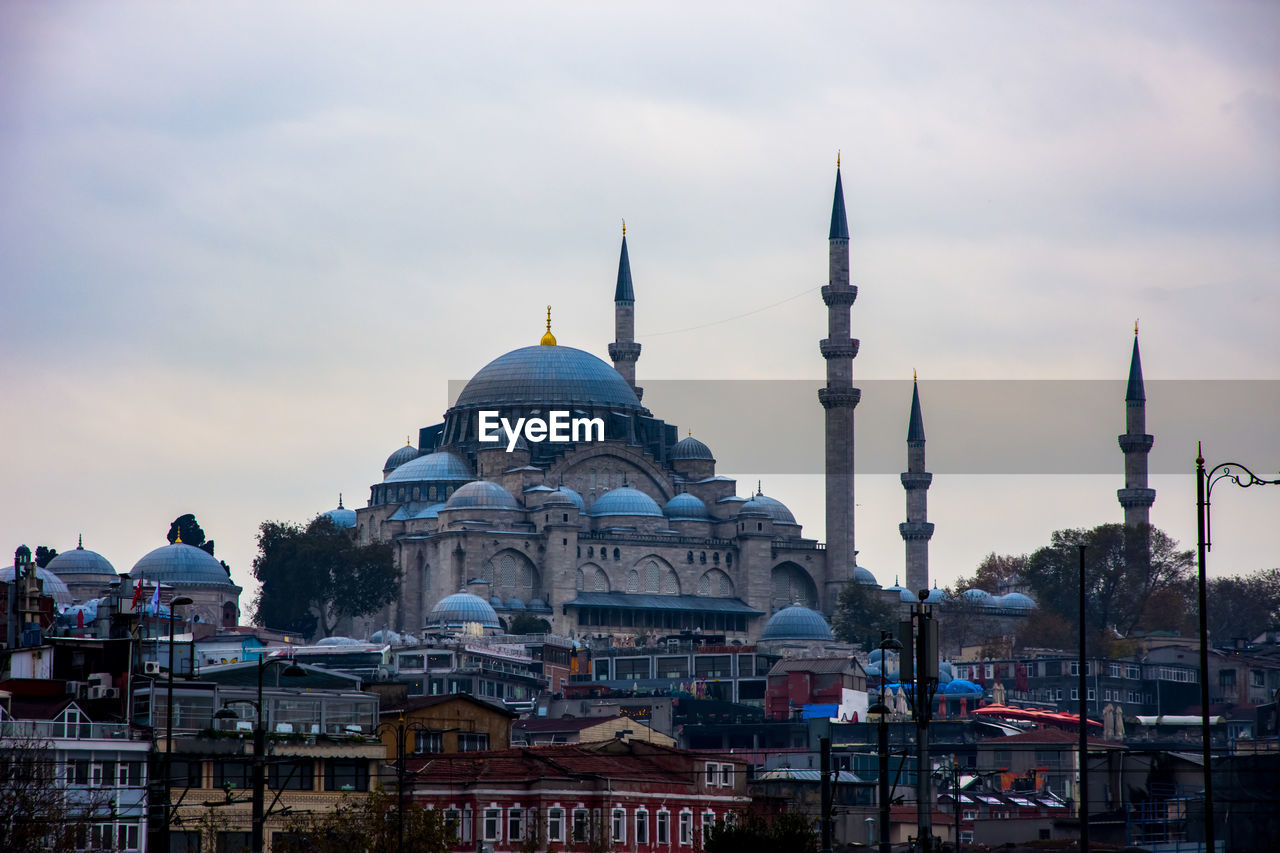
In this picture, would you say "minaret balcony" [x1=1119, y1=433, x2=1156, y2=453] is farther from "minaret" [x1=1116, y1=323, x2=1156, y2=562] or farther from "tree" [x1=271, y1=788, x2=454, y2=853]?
"tree" [x1=271, y1=788, x2=454, y2=853]

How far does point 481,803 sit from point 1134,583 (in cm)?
6572

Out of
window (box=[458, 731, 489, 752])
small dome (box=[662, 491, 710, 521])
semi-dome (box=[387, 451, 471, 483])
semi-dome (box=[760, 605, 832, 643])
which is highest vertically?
semi-dome (box=[387, 451, 471, 483])

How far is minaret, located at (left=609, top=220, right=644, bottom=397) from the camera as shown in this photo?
375ft

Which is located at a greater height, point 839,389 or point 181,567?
point 839,389

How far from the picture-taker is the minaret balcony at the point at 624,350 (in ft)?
383

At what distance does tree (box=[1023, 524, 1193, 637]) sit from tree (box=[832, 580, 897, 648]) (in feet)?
30.9

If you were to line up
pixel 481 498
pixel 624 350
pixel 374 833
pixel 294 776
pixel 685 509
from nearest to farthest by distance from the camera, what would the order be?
pixel 374 833
pixel 294 776
pixel 481 498
pixel 685 509
pixel 624 350

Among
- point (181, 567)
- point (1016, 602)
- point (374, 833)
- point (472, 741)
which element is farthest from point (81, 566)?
point (374, 833)

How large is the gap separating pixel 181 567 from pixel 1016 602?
1458 inches

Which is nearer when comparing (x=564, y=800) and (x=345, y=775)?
(x=345, y=775)

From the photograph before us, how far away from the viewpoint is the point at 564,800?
46312 mm

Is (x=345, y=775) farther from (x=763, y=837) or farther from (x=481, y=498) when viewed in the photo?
(x=481, y=498)

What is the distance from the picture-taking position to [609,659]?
91.8 m

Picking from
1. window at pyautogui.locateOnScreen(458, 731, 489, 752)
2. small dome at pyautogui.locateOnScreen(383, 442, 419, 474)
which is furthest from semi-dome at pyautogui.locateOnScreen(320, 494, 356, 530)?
window at pyautogui.locateOnScreen(458, 731, 489, 752)
